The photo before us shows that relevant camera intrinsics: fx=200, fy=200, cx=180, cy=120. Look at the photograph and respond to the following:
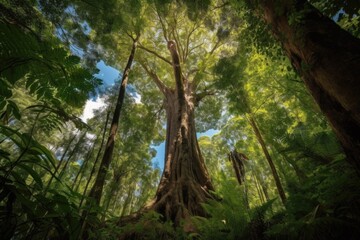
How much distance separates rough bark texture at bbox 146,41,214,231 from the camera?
16.6ft

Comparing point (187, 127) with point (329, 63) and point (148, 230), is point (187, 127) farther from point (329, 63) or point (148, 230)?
point (329, 63)

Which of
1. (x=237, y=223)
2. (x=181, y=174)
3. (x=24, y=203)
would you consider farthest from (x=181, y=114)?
(x=24, y=203)

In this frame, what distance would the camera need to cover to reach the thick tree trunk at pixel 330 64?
1488mm

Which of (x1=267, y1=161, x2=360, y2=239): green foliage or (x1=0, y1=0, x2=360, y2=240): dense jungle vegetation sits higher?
(x1=0, y1=0, x2=360, y2=240): dense jungle vegetation

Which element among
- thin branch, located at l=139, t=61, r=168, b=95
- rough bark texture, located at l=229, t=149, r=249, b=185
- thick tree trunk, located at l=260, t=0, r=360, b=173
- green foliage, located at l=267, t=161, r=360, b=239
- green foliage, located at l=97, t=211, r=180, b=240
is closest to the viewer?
thick tree trunk, located at l=260, t=0, r=360, b=173

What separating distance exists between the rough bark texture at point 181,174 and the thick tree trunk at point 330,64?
335cm

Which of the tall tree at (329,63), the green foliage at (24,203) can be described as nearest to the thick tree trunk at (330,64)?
the tall tree at (329,63)

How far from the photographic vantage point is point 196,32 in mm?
12234

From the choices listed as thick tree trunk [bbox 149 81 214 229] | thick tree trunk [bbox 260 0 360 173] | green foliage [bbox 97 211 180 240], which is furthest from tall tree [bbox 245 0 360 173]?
thick tree trunk [bbox 149 81 214 229]

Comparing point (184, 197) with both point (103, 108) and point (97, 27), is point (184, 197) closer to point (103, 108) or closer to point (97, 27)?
point (103, 108)

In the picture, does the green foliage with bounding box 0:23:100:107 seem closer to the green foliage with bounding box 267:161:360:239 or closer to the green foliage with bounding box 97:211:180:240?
the green foliage with bounding box 267:161:360:239

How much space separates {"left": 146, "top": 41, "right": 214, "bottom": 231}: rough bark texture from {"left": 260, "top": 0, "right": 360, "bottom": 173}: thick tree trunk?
11.0 ft

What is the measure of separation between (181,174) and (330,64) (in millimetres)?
5187

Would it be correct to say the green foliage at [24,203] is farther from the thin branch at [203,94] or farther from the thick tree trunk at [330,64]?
the thin branch at [203,94]
